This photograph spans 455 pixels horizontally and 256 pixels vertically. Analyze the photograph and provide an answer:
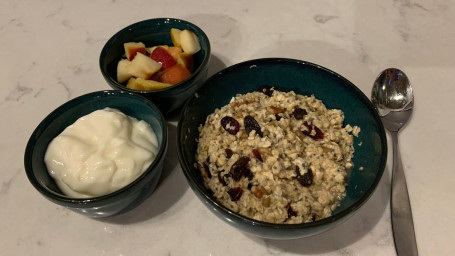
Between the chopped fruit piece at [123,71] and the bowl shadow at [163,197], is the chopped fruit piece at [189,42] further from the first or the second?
the bowl shadow at [163,197]

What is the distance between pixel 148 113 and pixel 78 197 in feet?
1.00

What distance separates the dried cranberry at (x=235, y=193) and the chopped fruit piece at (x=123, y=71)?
1.80 ft

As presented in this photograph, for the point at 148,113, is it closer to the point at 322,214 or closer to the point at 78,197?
the point at 78,197

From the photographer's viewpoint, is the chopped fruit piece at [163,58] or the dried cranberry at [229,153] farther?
the chopped fruit piece at [163,58]

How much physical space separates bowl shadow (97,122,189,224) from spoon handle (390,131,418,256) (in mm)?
595

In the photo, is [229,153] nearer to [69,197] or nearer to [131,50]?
[69,197]

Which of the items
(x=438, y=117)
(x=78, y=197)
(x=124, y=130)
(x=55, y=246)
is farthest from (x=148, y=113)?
(x=438, y=117)

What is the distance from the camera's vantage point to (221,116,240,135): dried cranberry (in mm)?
1059

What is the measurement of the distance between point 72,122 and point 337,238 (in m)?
0.84

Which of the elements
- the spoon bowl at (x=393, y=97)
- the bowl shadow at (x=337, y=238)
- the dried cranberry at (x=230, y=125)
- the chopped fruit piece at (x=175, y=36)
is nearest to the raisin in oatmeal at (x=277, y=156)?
the dried cranberry at (x=230, y=125)

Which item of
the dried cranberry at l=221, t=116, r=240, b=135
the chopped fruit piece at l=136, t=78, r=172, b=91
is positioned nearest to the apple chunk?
the chopped fruit piece at l=136, t=78, r=172, b=91

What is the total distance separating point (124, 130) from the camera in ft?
3.46

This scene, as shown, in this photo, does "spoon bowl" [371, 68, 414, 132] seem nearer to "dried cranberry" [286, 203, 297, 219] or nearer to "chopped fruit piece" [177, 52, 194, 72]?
"dried cranberry" [286, 203, 297, 219]

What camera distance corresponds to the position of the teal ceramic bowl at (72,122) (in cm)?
89
